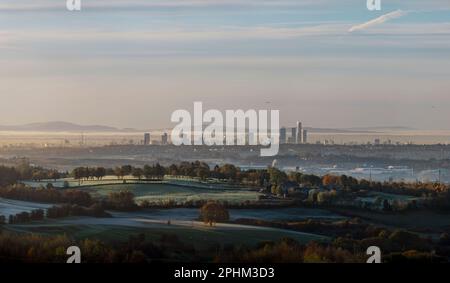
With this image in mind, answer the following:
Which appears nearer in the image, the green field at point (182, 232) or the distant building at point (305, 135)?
the green field at point (182, 232)

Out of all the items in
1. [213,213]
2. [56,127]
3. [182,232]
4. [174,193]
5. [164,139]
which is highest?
[56,127]

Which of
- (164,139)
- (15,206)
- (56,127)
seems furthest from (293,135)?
(15,206)

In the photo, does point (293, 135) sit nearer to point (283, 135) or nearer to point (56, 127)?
point (283, 135)

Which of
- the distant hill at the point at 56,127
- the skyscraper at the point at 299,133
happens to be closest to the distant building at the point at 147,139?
the distant hill at the point at 56,127

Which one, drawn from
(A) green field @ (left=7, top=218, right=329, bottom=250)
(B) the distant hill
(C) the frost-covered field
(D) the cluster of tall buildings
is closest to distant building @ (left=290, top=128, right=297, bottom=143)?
(D) the cluster of tall buildings

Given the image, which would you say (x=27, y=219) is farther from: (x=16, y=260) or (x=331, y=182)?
(x=331, y=182)

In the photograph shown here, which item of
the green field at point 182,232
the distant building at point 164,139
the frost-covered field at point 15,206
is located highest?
the distant building at point 164,139

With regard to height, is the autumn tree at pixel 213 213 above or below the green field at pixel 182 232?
above

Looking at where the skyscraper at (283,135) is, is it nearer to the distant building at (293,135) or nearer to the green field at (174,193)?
the distant building at (293,135)

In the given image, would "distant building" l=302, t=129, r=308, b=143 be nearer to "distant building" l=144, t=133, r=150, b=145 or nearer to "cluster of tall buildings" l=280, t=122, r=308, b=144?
"cluster of tall buildings" l=280, t=122, r=308, b=144
